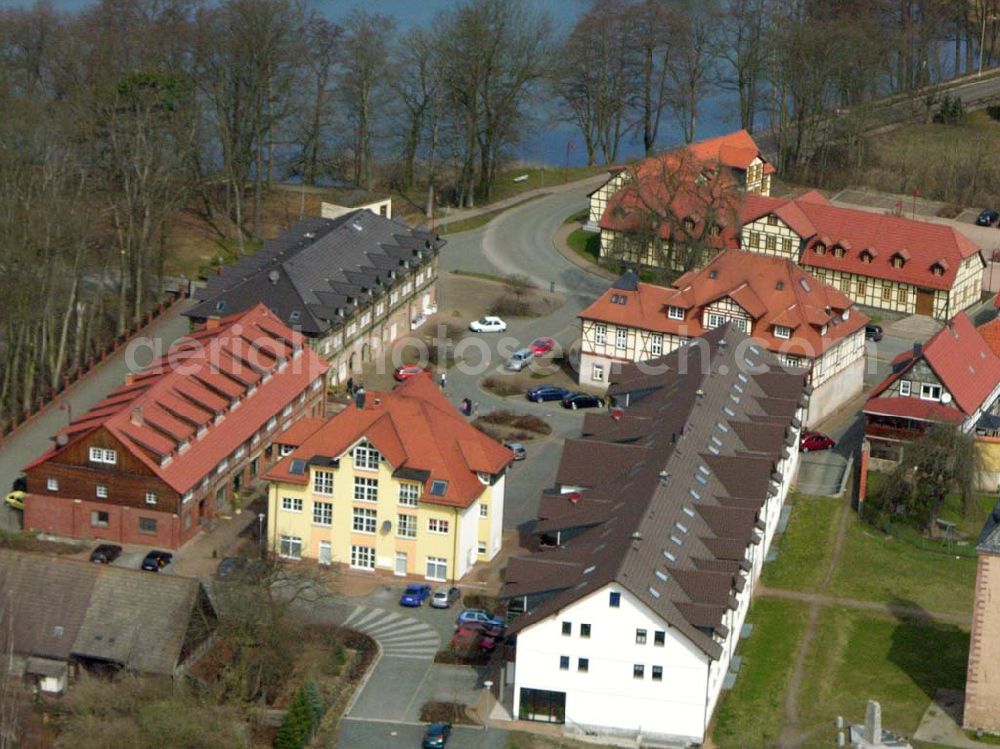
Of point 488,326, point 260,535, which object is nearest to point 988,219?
point 488,326

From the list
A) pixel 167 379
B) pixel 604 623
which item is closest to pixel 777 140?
pixel 167 379

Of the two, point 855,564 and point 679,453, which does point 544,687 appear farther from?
point 855,564

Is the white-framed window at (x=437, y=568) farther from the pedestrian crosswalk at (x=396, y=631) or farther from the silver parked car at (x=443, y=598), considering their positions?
the pedestrian crosswalk at (x=396, y=631)

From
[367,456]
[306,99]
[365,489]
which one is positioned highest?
[306,99]

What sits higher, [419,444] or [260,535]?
[419,444]

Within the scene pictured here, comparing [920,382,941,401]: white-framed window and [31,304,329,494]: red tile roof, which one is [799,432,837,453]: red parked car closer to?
[920,382,941,401]: white-framed window

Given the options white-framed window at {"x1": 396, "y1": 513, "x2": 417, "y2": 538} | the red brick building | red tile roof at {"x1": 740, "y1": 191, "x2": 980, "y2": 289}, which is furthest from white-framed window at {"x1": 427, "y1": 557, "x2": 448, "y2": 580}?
red tile roof at {"x1": 740, "y1": 191, "x2": 980, "y2": 289}

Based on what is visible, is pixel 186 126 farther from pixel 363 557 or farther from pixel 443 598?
pixel 443 598
